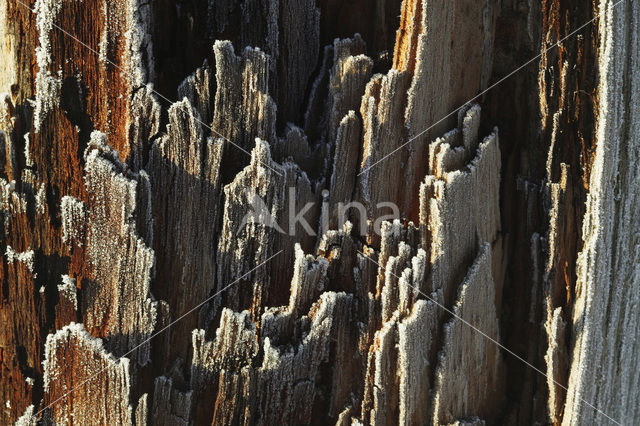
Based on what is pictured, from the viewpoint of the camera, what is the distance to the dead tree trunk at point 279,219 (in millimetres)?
1438

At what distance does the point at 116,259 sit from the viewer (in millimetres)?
1440

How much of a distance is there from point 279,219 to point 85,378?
542mm

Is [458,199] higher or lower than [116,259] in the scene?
higher

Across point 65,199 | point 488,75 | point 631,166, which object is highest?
point 488,75

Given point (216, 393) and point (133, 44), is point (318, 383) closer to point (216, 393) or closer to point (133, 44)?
point (216, 393)

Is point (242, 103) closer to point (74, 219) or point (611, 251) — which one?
point (74, 219)

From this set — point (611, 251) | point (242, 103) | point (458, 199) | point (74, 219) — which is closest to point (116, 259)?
point (74, 219)

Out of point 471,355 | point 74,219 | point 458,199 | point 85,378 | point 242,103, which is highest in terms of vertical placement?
point 242,103

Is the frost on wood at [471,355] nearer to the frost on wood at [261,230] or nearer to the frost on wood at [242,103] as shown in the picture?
the frost on wood at [261,230]

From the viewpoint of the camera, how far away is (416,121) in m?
1.48

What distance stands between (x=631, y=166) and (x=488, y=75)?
38 centimetres

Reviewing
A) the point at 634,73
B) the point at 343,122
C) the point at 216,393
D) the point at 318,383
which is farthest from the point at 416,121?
the point at 216,393

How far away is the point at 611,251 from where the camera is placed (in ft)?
4.80

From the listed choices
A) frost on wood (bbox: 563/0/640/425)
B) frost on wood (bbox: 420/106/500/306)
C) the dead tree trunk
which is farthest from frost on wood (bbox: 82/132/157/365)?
frost on wood (bbox: 563/0/640/425)
